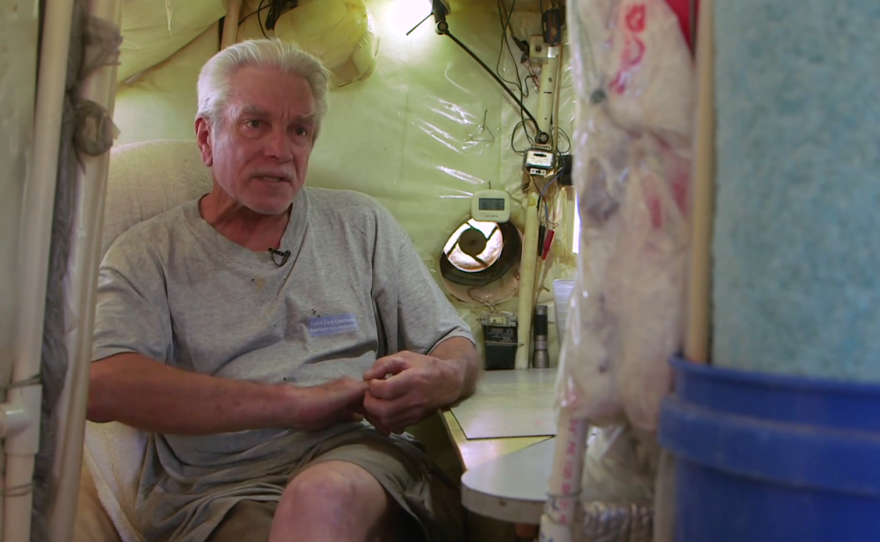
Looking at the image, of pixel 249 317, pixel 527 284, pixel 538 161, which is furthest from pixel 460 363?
pixel 538 161

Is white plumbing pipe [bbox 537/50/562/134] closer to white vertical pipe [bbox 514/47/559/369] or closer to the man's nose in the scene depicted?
white vertical pipe [bbox 514/47/559/369]

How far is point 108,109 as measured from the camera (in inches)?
20.5

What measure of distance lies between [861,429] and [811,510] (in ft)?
Result: 0.13

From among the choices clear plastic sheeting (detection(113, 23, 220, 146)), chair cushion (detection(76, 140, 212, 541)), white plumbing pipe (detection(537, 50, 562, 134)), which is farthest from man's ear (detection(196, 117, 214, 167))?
white plumbing pipe (detection(537, 50, 562, 134))

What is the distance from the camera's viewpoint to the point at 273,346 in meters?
1.25

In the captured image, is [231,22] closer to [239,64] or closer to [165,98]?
[165,98]

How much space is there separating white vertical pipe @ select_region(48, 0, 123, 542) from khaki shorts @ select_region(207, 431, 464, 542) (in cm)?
45

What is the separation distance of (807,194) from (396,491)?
2.83ft

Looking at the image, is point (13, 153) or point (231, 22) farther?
point (231, 22)

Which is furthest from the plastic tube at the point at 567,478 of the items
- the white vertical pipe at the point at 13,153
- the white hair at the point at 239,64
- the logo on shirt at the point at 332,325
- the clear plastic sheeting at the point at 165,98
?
the clear plastic sheeting at the point at 165,98

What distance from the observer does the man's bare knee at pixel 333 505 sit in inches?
32.9

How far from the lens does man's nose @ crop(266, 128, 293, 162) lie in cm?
134

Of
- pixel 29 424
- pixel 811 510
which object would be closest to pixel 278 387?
pixel 29 424

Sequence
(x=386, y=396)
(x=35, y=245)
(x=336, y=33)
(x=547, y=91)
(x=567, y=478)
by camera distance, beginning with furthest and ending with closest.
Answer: (x=547, y=91) < (x=336, y=33) < (x=386, y=396) < (x=35, y=245) < (x=567, y=478)
